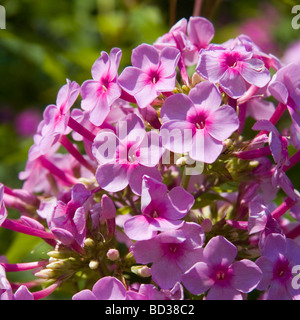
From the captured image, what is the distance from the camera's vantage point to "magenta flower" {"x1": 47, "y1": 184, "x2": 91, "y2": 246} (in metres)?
1.44

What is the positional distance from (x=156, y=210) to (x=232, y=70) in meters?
0.44

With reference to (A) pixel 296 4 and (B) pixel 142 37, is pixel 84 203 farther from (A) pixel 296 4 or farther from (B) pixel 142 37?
(B) pixel 142 37

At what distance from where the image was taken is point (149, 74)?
4.94ft

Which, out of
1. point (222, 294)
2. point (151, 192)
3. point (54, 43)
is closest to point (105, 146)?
point (151, 192)

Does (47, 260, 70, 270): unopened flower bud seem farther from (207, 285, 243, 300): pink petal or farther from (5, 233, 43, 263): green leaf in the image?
Answer: (5, 233, 43, 263): green leaf

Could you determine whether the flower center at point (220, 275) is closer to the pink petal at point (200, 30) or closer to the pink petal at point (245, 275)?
the pink petal at point (245, 275)

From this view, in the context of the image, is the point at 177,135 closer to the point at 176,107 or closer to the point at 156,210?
the point at 176,107

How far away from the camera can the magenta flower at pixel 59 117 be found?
1529 millimetres

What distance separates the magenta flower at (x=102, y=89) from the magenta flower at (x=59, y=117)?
38 millimetres

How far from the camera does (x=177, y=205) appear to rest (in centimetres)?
138
